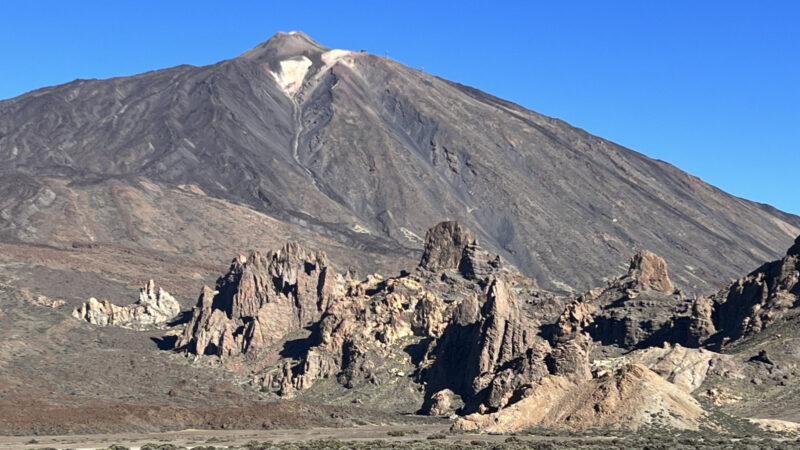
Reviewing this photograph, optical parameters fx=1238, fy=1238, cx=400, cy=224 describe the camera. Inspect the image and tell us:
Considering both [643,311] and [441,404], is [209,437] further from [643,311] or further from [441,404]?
[643,311]

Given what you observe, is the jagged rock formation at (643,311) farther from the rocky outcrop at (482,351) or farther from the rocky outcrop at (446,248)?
the rocky outcrop at (446,248)

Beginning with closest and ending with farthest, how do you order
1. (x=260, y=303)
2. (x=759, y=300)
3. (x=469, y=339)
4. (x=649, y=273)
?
(x=469, y=339)
(x=759, y=300)
(x=260, y=303)
(x=649, y=273)

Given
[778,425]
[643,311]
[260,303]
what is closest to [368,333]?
[260,303]

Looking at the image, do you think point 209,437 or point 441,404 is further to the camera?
point 441,404

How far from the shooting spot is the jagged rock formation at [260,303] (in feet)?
574

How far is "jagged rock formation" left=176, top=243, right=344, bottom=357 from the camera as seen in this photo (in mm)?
174875

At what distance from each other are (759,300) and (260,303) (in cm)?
7052

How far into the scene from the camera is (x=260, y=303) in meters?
182

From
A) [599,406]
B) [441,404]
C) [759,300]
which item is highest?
[759,300]

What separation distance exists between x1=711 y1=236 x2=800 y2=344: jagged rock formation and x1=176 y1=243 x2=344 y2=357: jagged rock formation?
57680 mm

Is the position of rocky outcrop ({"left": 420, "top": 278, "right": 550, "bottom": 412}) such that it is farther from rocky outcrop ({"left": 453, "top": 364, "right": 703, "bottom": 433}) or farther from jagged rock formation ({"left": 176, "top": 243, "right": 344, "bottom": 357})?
jagged rock formation ({"left": 176, "top": 243, "right": 344, "bottom": 357})

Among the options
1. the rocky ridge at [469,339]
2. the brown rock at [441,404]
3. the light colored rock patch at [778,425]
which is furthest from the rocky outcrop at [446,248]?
the light colored rock patch at [778,425]

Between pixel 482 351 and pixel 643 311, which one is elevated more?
pixel 643 311

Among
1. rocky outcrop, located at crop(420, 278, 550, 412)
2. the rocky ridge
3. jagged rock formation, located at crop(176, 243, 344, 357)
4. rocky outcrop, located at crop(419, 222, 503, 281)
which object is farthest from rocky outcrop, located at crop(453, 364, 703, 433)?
rocky outcrop, located at crop(419, 222, 503, 281)
